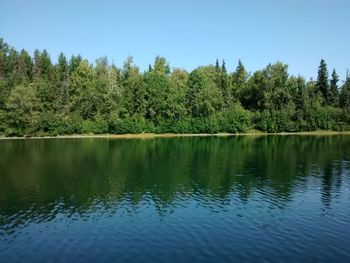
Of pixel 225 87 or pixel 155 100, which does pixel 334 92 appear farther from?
pixel 155 100

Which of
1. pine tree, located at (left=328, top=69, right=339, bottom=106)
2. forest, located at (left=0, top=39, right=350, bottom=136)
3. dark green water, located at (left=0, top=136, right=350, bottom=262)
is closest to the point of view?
dark green water, located at (left=0, top=136, right=350, bottom=262)

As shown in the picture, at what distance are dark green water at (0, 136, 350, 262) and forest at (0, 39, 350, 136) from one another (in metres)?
73.7

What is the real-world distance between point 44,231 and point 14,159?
47.0m

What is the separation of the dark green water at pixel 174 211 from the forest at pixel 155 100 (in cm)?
7375

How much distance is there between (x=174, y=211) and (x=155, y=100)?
113 metres

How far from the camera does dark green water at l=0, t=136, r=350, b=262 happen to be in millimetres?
27484

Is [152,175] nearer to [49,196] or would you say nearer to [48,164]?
[49,196]

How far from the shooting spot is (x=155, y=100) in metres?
149

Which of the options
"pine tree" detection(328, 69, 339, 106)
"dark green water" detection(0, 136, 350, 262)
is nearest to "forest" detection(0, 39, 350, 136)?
"pine tree" detection(328, 69, 339, 106)

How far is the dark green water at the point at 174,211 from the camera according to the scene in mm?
27484

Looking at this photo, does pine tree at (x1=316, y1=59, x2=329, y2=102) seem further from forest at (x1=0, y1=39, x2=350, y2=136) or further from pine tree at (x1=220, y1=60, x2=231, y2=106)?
pine tree at (x1=220, y1=60, x2=231, y2=106)

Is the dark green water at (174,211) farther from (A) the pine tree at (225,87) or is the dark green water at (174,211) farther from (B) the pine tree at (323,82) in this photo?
(B) the pine tree at (323,82)

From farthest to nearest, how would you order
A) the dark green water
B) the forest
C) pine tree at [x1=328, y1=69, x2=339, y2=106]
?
pine tree at [x1=328, y1=69, x2=339, y2=106]
the forest
the dark green water

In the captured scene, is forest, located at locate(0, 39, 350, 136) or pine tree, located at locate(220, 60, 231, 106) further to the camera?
pine tree, located at locate(220, 60, 231, 106)
